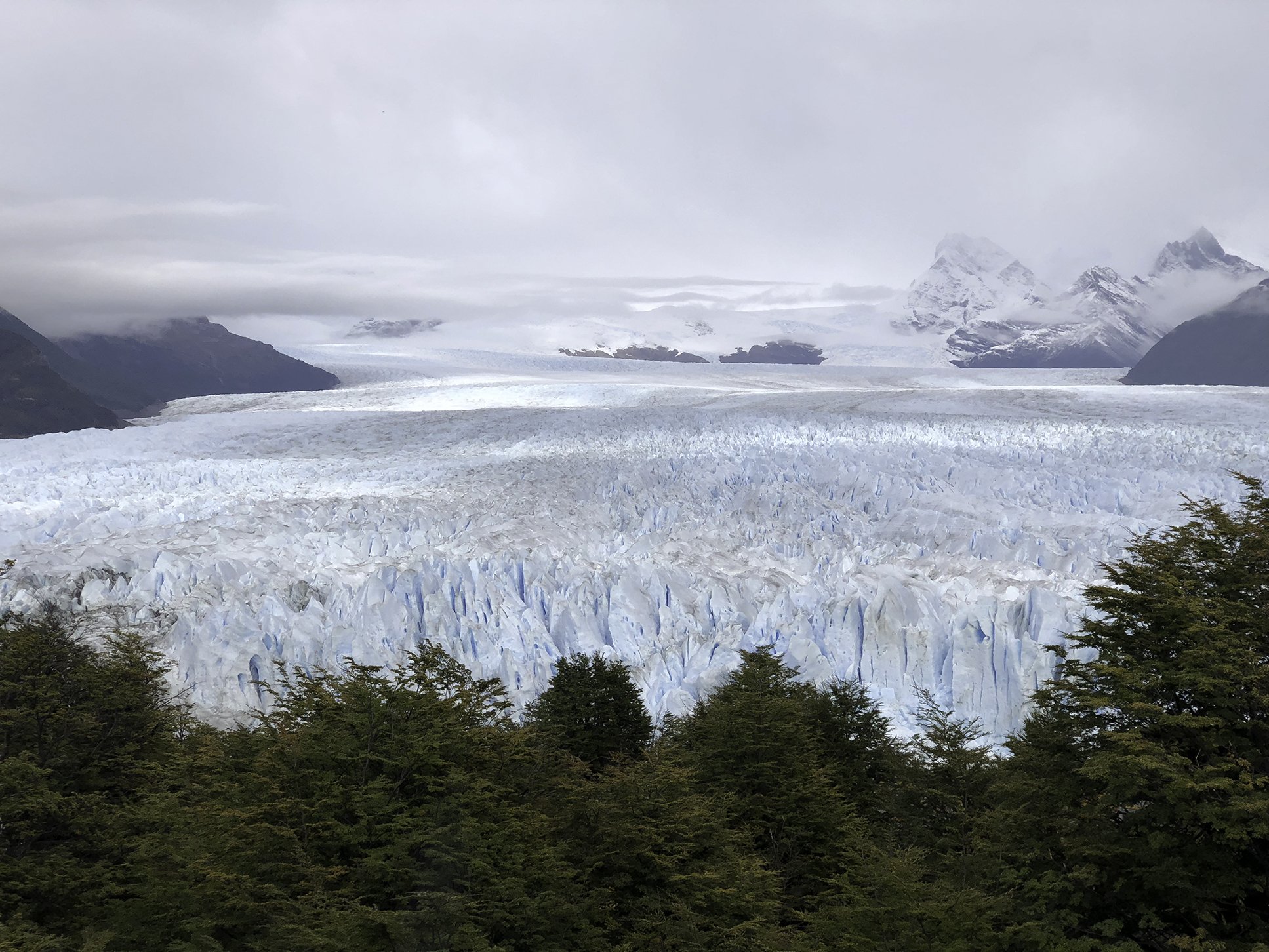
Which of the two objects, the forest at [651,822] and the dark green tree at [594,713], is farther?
the dark green tree at [594,713]

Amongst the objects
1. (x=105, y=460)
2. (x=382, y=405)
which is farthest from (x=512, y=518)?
(x=382, y=405)

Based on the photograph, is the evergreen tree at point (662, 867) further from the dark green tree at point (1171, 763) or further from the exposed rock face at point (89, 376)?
the exposed rock face at point (89, 376)

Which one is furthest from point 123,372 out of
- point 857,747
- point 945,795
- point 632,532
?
point 945,795

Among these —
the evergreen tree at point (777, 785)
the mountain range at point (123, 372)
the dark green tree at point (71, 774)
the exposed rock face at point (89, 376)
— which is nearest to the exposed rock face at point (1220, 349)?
the mountain range at point (123, 372)

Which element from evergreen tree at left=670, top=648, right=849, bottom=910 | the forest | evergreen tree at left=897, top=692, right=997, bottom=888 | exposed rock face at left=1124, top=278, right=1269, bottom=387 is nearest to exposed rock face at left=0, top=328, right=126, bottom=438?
the forest

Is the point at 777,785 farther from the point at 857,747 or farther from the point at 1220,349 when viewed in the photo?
the point at 1220,349

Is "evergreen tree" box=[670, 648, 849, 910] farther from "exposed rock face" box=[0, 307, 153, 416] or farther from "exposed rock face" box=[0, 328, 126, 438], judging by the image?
"exposed rock face" box=[0, 307, 153, 416]
